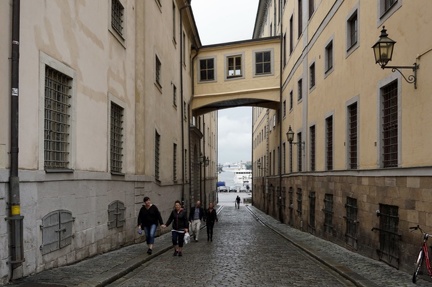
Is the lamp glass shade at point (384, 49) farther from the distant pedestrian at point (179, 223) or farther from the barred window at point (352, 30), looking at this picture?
the distant pedestrian at point (179, 223)

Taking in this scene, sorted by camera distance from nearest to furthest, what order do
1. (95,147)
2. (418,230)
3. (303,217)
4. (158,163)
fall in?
(418,230) < (95,147) < (158,163) < (303,217)

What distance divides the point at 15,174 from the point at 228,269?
5.28 metres

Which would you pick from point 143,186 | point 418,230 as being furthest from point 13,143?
point 143,186

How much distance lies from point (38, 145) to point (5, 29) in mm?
2262

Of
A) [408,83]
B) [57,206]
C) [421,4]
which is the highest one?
[421,4]

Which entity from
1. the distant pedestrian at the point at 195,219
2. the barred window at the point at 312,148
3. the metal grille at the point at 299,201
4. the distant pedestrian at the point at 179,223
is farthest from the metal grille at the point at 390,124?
the metal grille at the point at 299,201

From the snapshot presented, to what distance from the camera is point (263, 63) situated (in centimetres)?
3269

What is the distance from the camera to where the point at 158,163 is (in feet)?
67.1

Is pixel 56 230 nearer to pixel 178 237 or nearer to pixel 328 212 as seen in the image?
pixel 178 237

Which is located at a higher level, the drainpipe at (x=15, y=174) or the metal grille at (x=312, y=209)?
the drainpipe at (x=15, y=174)

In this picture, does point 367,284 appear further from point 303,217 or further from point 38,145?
point 303,217

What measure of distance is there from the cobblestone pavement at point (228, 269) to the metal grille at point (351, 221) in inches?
15.1

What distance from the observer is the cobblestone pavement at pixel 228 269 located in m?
9.16

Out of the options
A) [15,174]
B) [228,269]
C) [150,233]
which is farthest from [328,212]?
[15,174]
